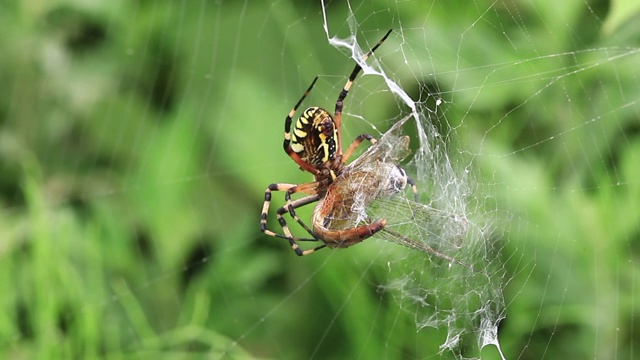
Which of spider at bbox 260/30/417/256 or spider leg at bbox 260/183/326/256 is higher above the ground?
spider at bbox 260/30/417/256

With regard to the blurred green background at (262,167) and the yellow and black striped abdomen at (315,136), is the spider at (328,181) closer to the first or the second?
the yellow and black striped abdomen at (315,136)

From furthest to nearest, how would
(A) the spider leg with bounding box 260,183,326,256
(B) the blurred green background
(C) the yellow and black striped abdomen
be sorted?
(A) the spider leg with bounding box 260,183,326,256, (C) the yellow and black striped abdomen, (B) the blurred green background

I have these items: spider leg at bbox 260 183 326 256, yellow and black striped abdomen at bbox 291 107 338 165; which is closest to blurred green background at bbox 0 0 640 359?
spider leg at bbox 260 183 326 256

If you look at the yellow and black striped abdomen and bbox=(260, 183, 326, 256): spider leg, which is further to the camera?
bbox=(260, 183, 326, 256): spider leg

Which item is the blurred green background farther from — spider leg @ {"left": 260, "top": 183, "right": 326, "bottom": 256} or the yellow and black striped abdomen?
the yellow and black striped abdomen

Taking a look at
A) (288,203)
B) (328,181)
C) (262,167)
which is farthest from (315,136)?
(262,167)

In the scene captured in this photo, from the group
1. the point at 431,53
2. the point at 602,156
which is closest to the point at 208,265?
the point at 431,53

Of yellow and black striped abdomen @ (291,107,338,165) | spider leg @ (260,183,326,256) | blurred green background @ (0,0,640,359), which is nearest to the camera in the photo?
blurred green background @ (0,0,640,359)

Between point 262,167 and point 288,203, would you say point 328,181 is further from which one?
point 262,167
